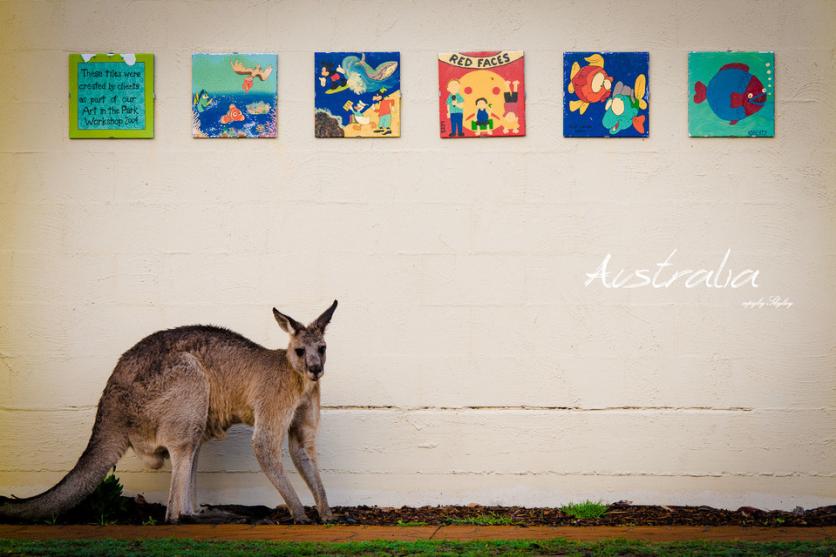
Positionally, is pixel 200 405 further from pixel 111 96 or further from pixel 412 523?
pixel 111 96

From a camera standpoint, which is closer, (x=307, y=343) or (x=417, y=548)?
(x=417, y=548)

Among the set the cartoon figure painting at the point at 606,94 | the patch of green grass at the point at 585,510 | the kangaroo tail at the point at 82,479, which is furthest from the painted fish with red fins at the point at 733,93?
the kangaroo tail at the point at 82,479

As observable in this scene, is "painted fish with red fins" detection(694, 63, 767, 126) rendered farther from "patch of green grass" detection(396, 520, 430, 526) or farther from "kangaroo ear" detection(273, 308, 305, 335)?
"patch of green grass" detection(396, 520, 430, 526)

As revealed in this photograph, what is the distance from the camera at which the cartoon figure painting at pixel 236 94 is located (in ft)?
27.5

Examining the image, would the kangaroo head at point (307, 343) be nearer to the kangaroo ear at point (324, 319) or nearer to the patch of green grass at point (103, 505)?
the kangaroo ear at point (324, 319)

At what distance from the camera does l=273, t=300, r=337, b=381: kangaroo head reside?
298 inches

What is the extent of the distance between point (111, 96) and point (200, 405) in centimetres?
250

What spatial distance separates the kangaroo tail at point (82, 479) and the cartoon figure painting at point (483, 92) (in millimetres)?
3259

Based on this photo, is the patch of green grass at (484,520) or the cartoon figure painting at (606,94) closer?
the patch of green grass at (484,520)

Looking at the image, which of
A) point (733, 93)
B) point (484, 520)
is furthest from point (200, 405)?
point (733, 93)

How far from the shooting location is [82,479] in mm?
7527

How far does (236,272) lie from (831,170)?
4501 millimetres

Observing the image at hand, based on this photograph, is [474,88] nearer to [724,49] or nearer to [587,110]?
[587,110]

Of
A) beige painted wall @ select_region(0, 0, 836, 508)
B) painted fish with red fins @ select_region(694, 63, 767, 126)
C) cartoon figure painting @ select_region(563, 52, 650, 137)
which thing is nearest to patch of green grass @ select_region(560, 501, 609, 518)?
beige painted wall @ select_region(0, 0, 836, 508)
